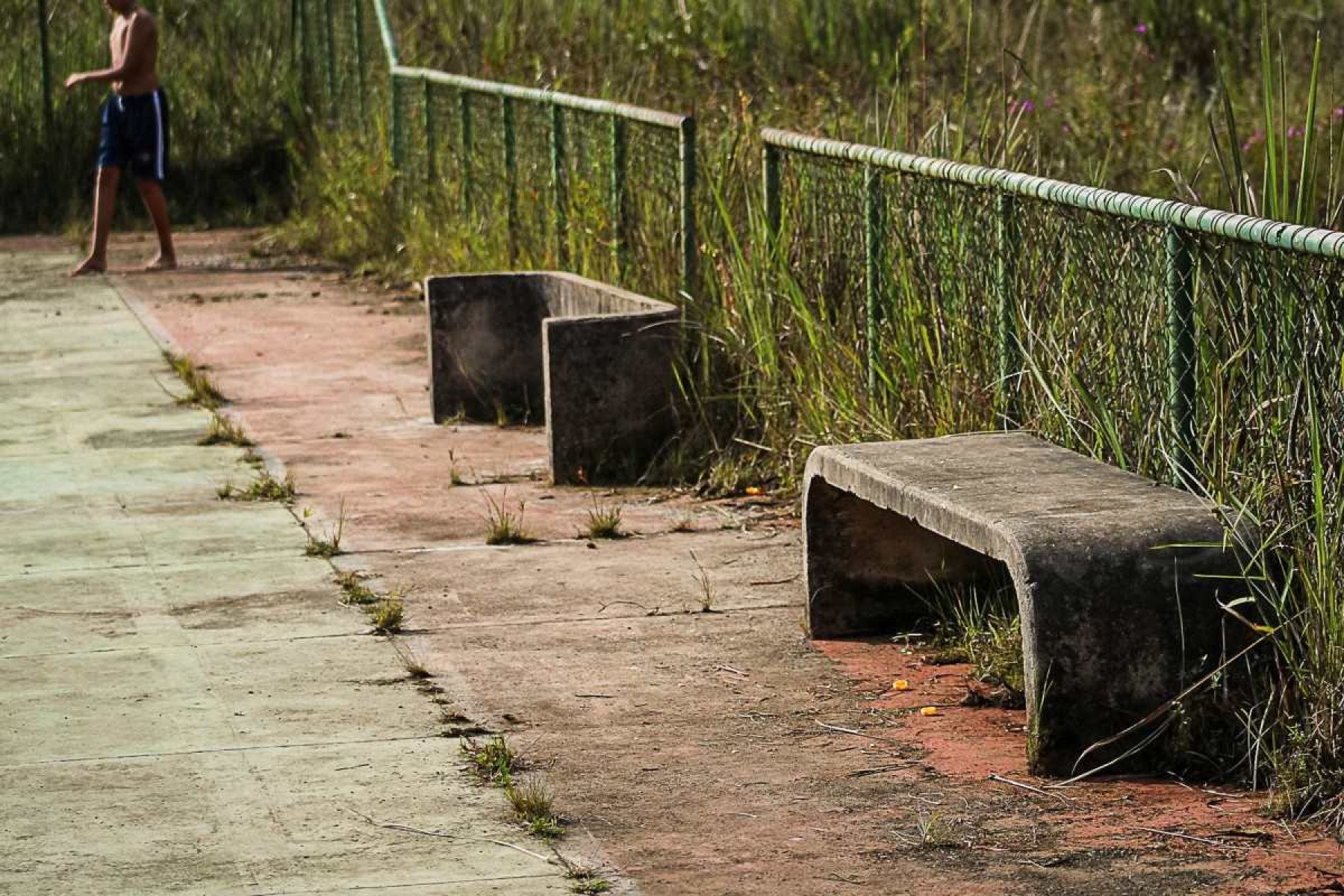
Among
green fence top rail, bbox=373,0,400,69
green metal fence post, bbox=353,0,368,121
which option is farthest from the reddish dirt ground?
green metal fence post, bbox=353,0,368,121

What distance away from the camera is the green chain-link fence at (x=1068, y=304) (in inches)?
199

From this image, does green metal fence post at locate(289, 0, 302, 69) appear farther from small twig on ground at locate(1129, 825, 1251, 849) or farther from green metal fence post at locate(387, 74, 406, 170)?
small twig on ground at locate(1129, 825, 1251, 849)

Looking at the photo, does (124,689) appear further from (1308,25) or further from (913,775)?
(1308,25)

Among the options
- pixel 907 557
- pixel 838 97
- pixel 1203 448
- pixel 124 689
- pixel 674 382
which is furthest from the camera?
pixel 838 97

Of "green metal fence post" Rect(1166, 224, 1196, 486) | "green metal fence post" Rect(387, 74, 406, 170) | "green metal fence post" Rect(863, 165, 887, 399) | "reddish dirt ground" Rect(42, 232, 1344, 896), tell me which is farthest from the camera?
"green metal fence post" Rect(387, 74, 406, 170)

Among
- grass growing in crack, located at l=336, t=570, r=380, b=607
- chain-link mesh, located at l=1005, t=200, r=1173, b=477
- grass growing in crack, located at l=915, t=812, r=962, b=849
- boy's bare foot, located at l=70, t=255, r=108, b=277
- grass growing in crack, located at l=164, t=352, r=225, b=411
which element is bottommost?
boy's bare foot, located at l=70, t=255, r=108, b=277

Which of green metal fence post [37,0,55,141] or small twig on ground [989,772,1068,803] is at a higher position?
green metal fence post [37,0,55,141]

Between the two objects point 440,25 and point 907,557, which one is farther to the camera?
point 440,25

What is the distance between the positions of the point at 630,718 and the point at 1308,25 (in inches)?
508

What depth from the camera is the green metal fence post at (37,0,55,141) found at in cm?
1689

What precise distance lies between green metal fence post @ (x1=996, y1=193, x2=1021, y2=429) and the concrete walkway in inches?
76.5

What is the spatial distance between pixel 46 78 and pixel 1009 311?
1203 cm

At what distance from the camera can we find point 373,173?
14.2 m

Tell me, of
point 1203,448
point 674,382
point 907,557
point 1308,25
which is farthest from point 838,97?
point 1308,25
